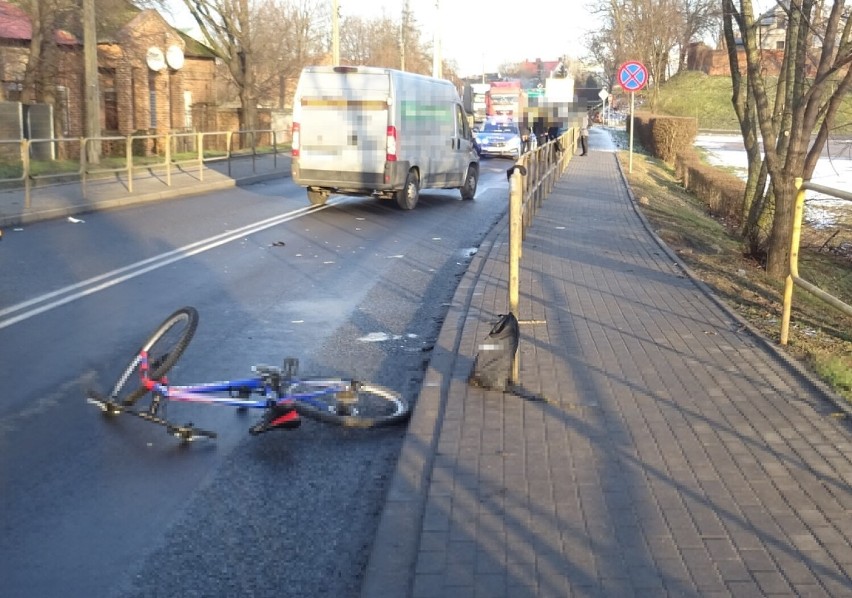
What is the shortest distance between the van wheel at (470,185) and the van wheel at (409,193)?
251 cm

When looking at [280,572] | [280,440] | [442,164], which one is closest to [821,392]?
[280,440]

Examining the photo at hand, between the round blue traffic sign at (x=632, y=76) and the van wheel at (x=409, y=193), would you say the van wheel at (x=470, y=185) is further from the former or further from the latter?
the round blue traffic sign at (x=632, y=76)

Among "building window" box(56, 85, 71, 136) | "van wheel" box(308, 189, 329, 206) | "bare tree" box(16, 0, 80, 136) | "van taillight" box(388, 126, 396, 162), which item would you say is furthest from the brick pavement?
"building window" box(56, 85, 71, 136)

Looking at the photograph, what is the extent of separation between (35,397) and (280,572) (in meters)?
3.12

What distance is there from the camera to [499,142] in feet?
130

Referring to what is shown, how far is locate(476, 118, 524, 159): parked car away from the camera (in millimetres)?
39631

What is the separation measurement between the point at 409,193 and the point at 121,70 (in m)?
21.2

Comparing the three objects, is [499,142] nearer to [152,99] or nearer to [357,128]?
[152,99]

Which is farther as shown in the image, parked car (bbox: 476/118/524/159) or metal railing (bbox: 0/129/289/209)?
parked car (bbox: 476/118/524/159)

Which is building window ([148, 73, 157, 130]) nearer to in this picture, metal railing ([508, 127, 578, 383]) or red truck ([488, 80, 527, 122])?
metal railing ([508, 127, 578, 383])

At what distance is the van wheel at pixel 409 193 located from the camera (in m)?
19.3

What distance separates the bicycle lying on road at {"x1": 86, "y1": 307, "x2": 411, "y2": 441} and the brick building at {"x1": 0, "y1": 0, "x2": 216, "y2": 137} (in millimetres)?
25022

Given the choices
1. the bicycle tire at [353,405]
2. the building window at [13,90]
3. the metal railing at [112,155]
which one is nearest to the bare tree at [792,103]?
the bicycle tire at [353,405]

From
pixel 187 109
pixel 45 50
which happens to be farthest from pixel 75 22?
pixel 187 109
